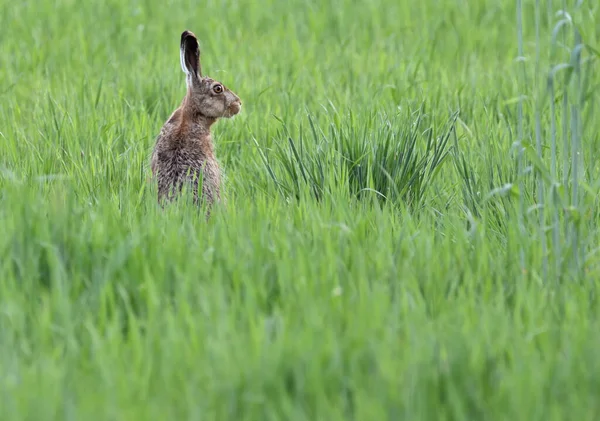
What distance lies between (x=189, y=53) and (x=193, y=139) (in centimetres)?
48

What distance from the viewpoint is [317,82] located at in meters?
6.77

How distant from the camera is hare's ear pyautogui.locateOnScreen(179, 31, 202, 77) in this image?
4.91 metres

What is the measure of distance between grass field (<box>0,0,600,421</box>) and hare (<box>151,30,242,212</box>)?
0.15m

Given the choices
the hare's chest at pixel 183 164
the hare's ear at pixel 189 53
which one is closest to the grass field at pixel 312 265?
the hare's chest at pixel 183 164

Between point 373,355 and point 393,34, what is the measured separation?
5733mm

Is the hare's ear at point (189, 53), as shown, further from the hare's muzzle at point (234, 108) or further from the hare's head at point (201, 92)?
the hare's muzzle at point (234, 108)

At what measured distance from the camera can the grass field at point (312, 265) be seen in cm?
266

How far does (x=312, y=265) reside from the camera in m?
3.39

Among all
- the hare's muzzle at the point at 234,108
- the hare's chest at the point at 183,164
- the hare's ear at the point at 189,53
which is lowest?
the hare's chest at the point at 183,164

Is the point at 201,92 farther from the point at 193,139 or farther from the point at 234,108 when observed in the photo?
the point at 193,139

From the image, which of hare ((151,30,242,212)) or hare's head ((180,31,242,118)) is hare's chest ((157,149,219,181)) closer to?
hare ((151,30,242,212))

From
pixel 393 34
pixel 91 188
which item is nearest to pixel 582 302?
pixel 91 188

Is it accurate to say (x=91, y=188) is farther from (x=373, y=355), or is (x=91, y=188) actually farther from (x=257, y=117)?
(x=373, y=355)

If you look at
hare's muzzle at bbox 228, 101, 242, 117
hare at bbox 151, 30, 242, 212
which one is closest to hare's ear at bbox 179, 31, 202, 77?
hare at bbox 151, 30, 242, 212
